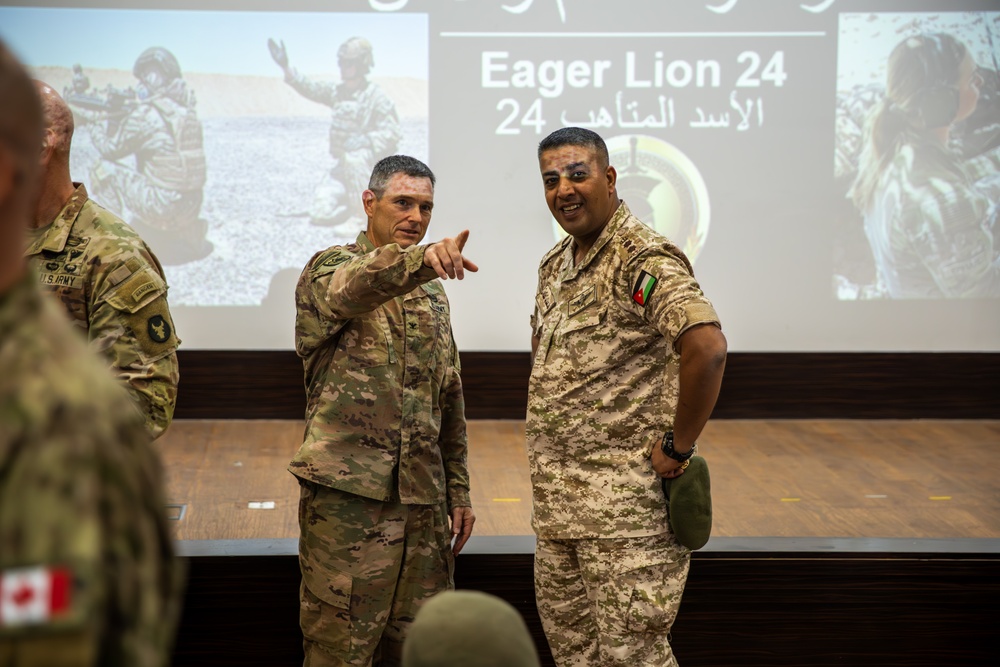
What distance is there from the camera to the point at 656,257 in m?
2.18

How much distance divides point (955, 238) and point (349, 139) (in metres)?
3.15

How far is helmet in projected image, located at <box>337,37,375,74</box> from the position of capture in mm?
5180

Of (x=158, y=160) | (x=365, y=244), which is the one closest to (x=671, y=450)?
(x=365, y=244)

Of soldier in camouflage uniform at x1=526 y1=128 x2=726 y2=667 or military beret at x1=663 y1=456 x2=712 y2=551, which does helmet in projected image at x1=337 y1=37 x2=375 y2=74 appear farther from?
military beret at x1=663 y1=456 x2=712 y2=551

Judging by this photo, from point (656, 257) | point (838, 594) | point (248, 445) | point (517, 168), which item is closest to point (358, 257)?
point (656, 257)

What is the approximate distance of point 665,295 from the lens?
2.09 metres

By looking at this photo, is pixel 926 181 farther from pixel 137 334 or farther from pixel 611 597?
pixel 137 334

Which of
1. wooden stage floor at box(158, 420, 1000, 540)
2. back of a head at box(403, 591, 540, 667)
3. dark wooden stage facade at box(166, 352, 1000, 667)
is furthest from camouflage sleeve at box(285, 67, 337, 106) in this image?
back of a head at box(403, 591, 540, 667)

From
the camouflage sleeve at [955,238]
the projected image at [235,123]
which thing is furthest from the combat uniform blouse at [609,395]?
the camouflage sleeve at [955,238]

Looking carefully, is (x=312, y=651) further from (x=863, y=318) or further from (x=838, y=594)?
(x=863, y=318)

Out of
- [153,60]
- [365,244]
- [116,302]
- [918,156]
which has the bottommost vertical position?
[116,302]

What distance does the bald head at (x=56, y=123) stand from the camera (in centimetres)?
193

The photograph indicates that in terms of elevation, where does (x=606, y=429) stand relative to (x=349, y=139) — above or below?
below

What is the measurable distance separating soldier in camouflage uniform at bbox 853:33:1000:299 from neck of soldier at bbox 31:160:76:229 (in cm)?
431
